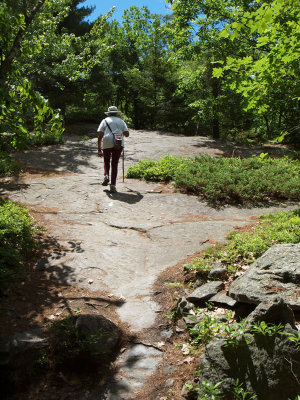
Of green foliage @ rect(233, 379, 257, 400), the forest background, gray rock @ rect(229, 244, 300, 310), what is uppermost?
the forest background

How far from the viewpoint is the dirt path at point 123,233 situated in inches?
168

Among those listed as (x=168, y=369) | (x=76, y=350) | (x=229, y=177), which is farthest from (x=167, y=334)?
(x=229, y=177)

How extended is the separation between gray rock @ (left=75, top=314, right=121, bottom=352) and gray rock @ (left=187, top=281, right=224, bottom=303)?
1.04 meters

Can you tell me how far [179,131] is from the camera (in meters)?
23.2

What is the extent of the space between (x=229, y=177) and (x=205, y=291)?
5.34 meters

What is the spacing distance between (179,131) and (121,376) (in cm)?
2100

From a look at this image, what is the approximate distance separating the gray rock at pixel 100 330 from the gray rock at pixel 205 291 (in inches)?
41.1

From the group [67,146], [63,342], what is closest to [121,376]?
[63,342]

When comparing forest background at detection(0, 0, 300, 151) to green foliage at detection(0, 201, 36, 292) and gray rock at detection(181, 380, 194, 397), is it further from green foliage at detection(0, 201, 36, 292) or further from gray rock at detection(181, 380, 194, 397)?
gray rock at detection(181, 380, 194, 397)

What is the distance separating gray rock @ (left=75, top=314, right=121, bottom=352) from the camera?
359cm

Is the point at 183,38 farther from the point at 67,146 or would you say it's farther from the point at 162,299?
the point at 162,299

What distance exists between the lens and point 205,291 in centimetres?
436

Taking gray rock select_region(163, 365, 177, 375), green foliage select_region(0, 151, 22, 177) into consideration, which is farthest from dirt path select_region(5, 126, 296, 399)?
green foliage select_region(0, 151, 22, 177)

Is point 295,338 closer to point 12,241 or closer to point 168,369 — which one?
point 168,369
